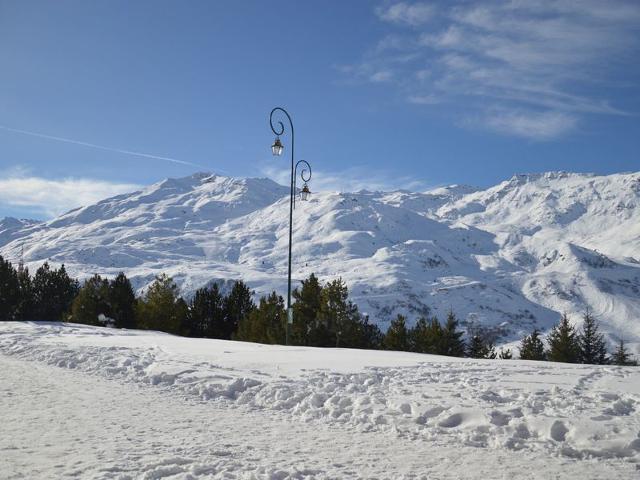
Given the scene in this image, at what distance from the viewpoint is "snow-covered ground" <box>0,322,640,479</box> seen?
645cm

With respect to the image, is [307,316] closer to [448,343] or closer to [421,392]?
[448,343]

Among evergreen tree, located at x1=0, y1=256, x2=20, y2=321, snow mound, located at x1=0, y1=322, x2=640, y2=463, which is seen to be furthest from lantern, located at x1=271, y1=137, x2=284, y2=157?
evergreen tree, located at x1=0, y1=256, x2=20, y2=321

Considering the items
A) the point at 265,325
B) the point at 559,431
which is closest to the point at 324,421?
the point at 559,431

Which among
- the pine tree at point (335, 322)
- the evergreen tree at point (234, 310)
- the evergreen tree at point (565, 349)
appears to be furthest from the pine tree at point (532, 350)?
the evergreen tree at point (234, 310)

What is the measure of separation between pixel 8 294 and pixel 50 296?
4.44m

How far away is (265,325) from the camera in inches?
1453

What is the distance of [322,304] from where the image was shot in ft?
109

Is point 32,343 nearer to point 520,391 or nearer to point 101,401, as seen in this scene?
point 101,401

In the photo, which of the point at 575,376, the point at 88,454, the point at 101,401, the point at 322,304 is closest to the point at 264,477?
the point at 88,454

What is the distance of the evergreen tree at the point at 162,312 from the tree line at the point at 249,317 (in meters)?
0.08

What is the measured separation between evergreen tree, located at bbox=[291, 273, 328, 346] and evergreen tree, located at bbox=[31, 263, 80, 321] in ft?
89.4

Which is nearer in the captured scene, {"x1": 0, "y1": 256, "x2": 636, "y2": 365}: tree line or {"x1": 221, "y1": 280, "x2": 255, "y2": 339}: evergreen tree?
{"x1": 0, "y1": 256, "x2": 636, "y2": 365}: tree line

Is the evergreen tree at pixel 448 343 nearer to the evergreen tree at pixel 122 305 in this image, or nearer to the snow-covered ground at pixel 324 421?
the evergreen tree at pixel 122 305

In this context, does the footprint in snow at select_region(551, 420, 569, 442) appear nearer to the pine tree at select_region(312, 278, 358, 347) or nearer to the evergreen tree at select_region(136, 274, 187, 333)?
the pine tree at select_region(312, 278, 358, 347)
